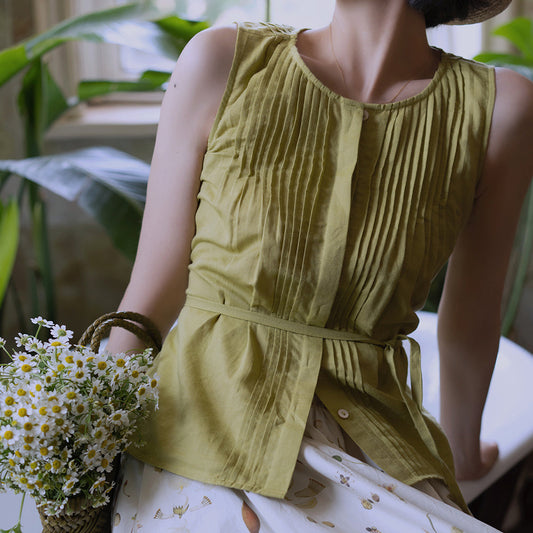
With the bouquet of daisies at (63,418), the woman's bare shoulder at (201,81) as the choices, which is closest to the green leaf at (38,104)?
the woman's bare shoulder at (201,81)

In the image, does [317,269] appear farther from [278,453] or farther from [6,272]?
[6,272]

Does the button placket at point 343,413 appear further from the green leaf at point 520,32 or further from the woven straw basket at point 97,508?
the green leaf at point 520,32

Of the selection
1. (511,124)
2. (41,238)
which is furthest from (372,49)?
(41,238)

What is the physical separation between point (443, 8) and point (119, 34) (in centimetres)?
88

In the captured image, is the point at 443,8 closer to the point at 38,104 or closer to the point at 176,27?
the point at 176,27

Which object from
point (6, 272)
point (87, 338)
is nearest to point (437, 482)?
point (87, 338)

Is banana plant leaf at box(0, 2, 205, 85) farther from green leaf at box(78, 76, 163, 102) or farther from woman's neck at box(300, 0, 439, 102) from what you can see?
woman's neck at box(300, 0, 439, 102)

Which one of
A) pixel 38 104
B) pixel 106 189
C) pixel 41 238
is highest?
pixel 38 104

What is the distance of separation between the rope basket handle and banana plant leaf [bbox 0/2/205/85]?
0.86 meters

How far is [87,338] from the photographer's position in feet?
2.36

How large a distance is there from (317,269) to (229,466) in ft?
0.79

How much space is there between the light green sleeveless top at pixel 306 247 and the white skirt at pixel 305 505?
39mm

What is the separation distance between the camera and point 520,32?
77.4 inches

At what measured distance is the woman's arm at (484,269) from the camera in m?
0.81
